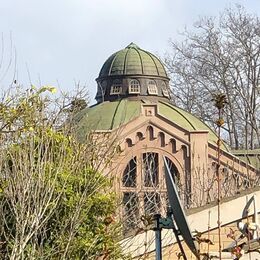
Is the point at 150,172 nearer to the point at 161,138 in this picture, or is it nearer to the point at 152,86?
the point at 161,138

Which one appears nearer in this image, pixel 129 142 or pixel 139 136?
pixel 129 142

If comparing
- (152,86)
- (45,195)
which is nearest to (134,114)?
(152,86)

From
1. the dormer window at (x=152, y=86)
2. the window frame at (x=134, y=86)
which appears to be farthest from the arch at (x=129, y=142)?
the dormer window at (x=152, y=86)

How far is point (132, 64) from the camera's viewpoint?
44.8 m

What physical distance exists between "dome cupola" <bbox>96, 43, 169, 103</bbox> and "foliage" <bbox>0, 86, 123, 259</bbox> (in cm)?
3166

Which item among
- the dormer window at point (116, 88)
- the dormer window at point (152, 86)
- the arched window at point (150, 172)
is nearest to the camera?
the arched window at point (150, 172)

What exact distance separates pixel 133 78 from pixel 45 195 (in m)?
34.7

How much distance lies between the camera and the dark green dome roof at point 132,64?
146ft

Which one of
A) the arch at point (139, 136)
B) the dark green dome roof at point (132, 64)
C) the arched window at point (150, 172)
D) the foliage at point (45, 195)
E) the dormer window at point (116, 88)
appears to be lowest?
the foliage at point (45, 195)

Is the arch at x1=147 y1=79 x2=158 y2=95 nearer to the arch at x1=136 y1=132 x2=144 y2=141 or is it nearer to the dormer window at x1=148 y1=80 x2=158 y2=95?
the dormer window at x1=148 y1=80 x2=158 y2=95

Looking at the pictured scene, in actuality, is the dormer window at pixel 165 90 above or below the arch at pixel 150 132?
above

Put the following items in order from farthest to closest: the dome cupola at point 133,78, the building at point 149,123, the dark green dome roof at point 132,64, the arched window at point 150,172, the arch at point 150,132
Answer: the dark green dome roof at point 132,64 → the dome cupola at point 133,78 → the arch at point 150,132 → the building at point 149,123 → the arched window at point 150,172

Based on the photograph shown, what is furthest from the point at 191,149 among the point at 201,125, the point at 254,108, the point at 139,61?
the point at 139,61

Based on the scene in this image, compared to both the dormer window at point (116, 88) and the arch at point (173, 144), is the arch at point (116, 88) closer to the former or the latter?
the dormer window at point (116, 88)
